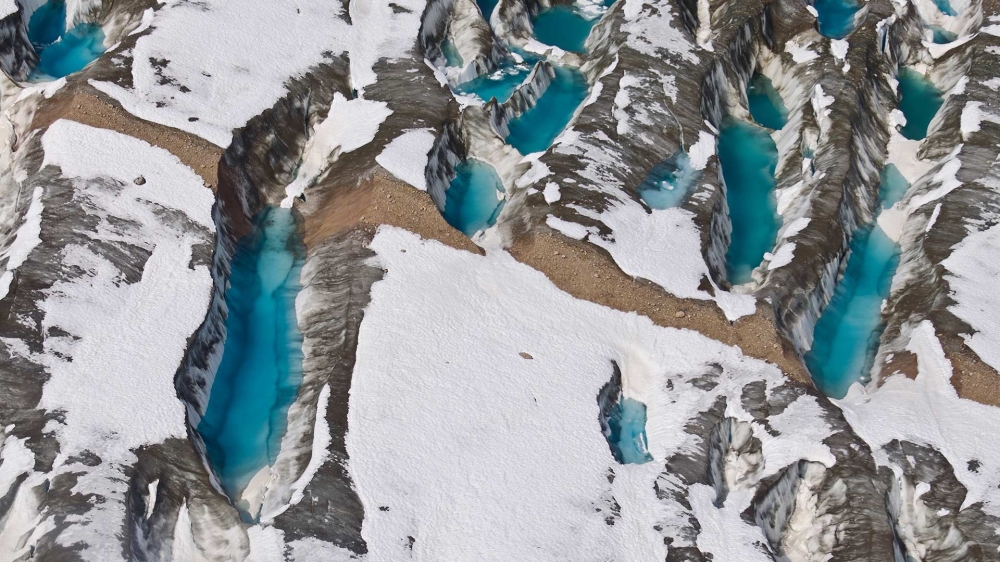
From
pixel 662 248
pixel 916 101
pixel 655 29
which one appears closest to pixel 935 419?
pixel 662 248

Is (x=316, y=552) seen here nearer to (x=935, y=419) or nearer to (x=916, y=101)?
(x=935, y=419)

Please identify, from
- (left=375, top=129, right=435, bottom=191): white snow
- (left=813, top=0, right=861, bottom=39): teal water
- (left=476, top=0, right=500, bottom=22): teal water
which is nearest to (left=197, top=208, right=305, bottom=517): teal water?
(left=375, top=129, right=435, bottom=191): white snow

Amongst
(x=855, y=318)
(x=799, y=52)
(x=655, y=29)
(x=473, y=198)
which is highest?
(x=655, y=29)

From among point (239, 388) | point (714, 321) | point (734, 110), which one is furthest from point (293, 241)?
point (734, 110)

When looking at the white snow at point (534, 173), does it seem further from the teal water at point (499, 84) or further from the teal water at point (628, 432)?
the teal water at point (628, 432)

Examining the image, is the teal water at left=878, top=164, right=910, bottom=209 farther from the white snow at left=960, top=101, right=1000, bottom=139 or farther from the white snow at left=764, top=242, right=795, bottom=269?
the white snow at left=764, top=242, right=795, bottom=269

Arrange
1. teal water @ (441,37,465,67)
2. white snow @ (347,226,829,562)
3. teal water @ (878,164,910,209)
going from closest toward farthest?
white snow @ (347,226,829,562)
teal water @ (878,164,910,209)
teal water @ (441,37,465,67)

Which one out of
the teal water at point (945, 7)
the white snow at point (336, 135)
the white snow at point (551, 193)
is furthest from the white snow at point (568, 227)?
the teal water at point (945, 7)
